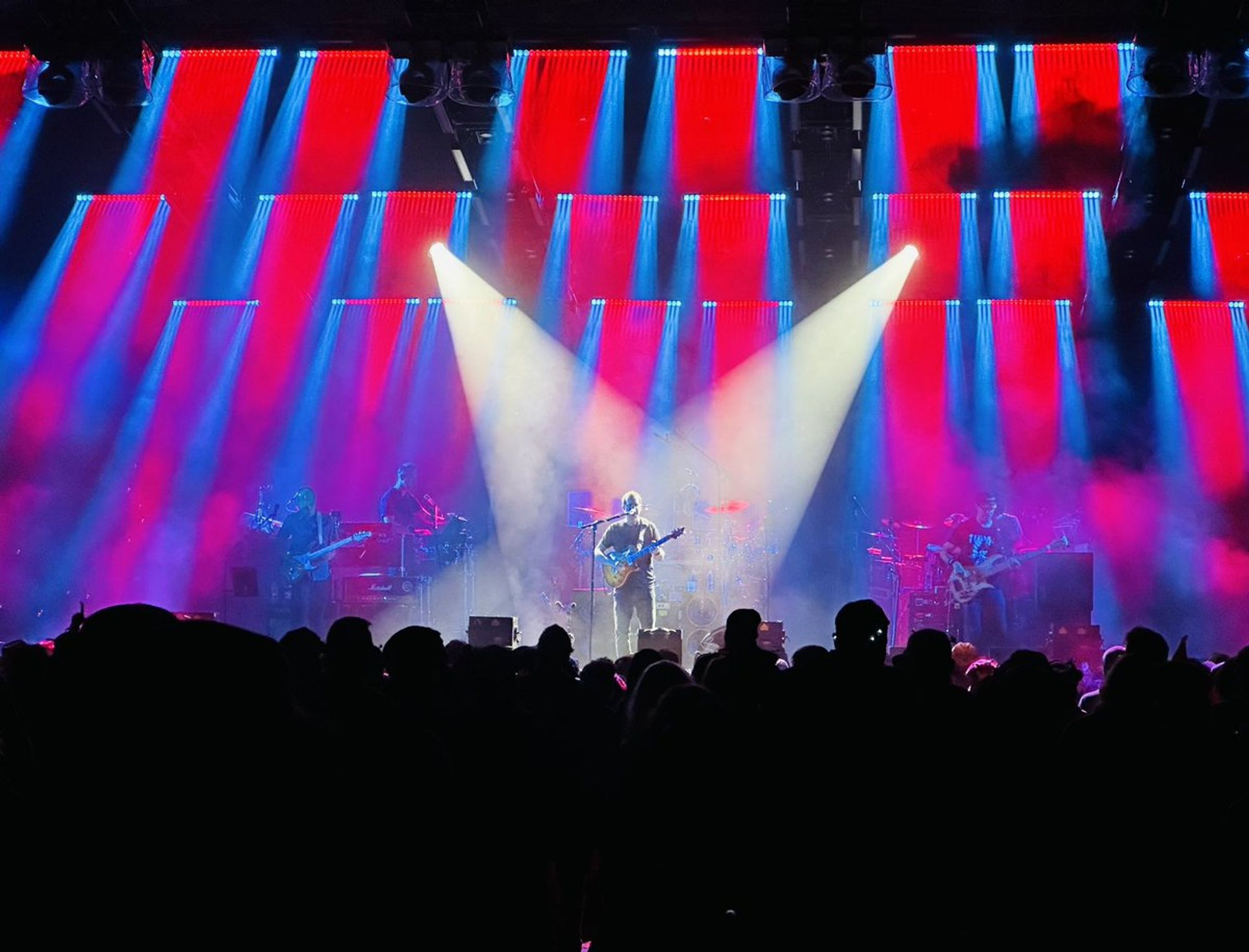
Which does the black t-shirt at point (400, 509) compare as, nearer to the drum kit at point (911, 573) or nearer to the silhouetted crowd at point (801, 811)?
the drum kit at point (911, 573)

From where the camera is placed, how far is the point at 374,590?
42.5ft

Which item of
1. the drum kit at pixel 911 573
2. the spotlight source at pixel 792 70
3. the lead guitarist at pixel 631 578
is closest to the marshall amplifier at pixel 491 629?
the lead guitarist at pixel 631 578

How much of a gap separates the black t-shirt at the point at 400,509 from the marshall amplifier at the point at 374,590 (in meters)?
0.66

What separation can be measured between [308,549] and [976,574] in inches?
305

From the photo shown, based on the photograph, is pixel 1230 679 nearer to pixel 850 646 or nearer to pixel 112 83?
pixel 850 646

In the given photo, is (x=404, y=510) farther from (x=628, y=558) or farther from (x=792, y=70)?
(x=792, y=70)

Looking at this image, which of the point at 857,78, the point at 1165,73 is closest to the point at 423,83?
the point at 857,78

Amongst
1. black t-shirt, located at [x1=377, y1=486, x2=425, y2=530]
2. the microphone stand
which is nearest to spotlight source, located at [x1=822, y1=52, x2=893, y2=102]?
the microphone stand

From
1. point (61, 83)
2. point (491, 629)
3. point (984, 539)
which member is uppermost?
point (61, 83)

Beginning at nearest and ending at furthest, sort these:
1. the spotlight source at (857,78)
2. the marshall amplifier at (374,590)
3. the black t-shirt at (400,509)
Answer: the spotlight source at (857,78) < the marshall amplifier at (374,590) < the black t-shirt at (400,509)

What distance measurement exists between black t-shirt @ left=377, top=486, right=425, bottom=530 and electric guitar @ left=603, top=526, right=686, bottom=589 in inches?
99.3

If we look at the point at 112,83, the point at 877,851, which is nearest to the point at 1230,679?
the point at 877,851

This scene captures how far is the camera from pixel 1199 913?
235cm

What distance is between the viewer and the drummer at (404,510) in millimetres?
13117
